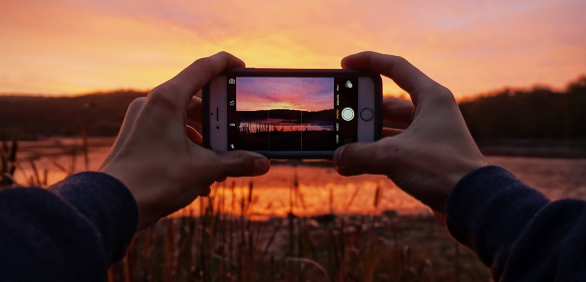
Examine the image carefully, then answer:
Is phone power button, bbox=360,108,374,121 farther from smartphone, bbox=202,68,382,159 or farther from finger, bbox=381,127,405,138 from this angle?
finger, bbox=381,127,405,138

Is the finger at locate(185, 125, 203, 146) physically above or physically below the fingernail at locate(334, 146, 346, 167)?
above

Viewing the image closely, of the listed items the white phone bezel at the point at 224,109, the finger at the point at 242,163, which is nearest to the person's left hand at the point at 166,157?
the finger at the point at 242,163

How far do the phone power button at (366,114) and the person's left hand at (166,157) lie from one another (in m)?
0.43

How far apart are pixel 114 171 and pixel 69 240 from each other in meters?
0.37

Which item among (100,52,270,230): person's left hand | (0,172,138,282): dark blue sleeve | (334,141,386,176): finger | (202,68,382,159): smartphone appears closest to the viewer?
(0,172,138,282): dark blue sleeve

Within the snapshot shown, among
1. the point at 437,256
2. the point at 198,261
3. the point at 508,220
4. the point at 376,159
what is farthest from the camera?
the point at 437,256

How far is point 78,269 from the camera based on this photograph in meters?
0.61

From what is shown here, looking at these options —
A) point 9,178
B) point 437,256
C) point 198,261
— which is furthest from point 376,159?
point 437,256

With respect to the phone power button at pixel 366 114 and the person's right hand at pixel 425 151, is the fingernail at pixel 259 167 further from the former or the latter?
the phone power button at pixel 366 114

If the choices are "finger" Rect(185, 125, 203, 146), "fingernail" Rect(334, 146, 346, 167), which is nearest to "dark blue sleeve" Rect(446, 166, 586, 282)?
"fingernail" Rect(334, 146, 346, 167)

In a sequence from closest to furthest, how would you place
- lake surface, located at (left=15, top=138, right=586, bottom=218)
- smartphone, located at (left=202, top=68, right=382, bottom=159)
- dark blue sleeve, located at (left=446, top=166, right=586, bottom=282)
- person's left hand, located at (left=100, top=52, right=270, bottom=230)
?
dark blue sleeve, located at (left=446, top=166, right=586, bottom=282) < person's left hand, located at (left=100, top=52, right=270, bottom=230) < smartphone, located at (left=202, top=68, right=382, bottom=159) < lake surface, located at (left=15, top=138, right=586, bottom=218)

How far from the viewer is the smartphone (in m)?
1.31

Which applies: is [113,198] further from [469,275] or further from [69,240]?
[469,275]

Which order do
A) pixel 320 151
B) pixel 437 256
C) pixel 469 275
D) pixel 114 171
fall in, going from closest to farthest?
pixel 114 171
pixel 320 151
pixel 469 275
pixel 437 256
